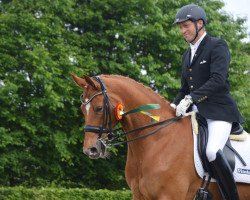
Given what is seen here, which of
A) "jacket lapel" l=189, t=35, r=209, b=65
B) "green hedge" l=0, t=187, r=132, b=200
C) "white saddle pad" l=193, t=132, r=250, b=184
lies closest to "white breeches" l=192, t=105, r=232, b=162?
"white saddle pad" l=193, t=132, r=250, b=184

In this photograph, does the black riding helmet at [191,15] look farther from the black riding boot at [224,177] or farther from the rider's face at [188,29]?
the black riding boot at [224,177]

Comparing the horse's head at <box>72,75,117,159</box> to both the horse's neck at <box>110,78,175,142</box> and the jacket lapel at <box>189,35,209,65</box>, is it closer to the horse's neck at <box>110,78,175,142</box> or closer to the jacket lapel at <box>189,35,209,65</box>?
the horse's neck at <box>110,78,175,142</box>

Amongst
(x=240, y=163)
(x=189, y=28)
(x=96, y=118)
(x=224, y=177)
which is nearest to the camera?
(x=96, y=118)

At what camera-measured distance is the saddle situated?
6852 mm

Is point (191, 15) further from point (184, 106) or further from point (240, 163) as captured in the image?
point (240, 163)

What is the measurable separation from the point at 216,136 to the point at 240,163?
0.55 metres

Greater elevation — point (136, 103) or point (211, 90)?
point (211, 90)

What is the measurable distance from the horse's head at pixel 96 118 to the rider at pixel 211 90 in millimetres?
969

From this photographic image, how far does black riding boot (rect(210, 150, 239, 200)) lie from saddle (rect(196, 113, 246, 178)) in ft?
0.32

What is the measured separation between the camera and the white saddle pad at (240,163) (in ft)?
22.4

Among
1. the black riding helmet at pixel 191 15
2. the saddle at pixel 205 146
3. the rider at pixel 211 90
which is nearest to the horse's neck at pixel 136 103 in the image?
the rider at pixel 211 90

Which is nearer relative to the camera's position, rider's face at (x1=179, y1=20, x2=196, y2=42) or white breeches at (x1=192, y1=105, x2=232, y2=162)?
white breeches at (x1=192, y1=105, x2=232, y2=162)

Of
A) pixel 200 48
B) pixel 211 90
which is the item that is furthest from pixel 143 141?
pixel 200 48

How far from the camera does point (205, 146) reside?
6867 millimetres
